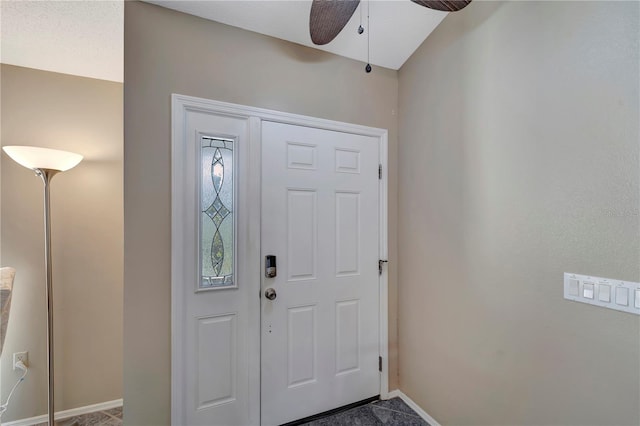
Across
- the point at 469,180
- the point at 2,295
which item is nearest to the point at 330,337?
the point at 469,180

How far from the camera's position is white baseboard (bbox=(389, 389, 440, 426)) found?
1816 millimetres

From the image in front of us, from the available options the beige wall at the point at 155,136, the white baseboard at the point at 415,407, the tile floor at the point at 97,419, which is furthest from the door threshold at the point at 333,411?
the tile floor at the point at 97,419

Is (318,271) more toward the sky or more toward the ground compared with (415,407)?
more toward the sky

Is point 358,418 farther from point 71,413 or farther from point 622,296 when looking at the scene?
point 71,413

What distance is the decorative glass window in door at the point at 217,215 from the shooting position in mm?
1599

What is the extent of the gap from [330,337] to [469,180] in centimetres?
140

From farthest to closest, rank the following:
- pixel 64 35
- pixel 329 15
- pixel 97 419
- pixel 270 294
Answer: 1. pixel 97 419
2. pixel 270 294
3. pixel 64 35
4. pixel 329 15

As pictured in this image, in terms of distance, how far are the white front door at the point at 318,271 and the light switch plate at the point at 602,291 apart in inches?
44.2

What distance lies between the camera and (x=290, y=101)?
1.79 meters

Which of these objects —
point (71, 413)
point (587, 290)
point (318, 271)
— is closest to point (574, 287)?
point (587, 290)

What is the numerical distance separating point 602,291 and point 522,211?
440 millimetres

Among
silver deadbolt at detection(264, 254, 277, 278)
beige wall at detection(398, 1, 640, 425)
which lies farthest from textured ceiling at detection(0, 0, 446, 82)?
silver deadbolt at detection(264, 254, 277, 278)

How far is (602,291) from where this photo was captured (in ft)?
3.49

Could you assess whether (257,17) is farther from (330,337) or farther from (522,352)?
(522,352)
